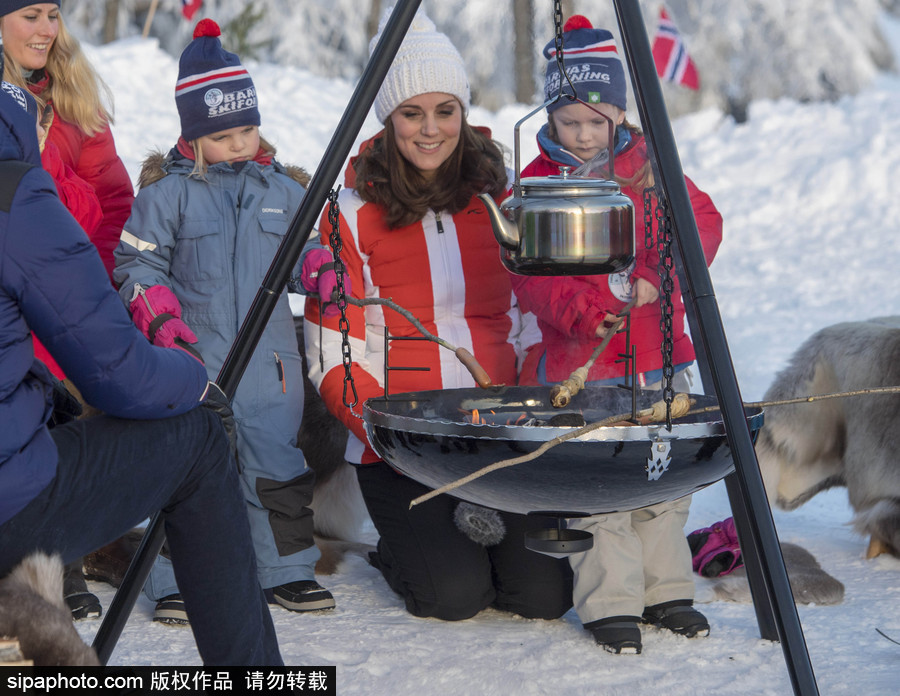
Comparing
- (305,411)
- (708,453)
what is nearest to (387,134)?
(305,411)

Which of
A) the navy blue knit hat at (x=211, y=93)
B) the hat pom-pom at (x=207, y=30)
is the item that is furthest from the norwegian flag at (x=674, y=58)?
the navy blue knit hat at (x=211, y=93)

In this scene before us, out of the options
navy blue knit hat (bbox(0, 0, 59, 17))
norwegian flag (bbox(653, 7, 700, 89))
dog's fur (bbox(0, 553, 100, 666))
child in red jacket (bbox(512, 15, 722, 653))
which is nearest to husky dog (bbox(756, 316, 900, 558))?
child in red jacket (bbox(512, 15, 722, 653))

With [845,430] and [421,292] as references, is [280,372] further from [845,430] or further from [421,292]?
[845,430]

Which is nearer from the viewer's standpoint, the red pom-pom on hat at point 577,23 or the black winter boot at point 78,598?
the black winter boot at point 78,598

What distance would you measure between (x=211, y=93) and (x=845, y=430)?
2290 millimetres

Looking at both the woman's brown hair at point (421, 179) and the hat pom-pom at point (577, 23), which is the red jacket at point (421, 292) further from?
the hat pom-pom at point (577, 23)

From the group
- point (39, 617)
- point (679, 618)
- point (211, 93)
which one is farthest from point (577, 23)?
point (39, 617)

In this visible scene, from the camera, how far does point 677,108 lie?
13.6m

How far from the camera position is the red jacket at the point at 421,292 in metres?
2.94

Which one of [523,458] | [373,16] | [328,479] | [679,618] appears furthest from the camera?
[373,16]

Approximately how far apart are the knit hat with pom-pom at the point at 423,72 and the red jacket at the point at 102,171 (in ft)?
3.06

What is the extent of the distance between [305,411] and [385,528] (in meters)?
0.56

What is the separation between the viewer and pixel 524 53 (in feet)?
38.6

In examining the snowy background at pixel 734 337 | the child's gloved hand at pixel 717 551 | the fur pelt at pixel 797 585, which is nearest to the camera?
the snowy background at pixel 734 337
